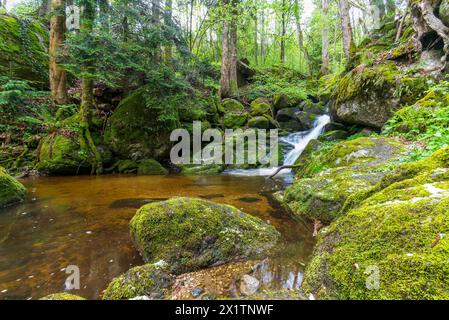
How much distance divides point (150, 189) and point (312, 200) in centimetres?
438

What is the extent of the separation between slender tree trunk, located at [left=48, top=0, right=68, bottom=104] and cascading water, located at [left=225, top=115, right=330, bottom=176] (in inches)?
310

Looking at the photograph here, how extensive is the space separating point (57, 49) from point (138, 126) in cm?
398

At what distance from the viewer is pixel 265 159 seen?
11.1m

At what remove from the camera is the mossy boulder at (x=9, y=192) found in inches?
208

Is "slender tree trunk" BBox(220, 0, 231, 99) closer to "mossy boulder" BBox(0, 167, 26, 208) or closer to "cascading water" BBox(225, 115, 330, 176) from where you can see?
"cascading water" BBox(225, 115, 330, 176)

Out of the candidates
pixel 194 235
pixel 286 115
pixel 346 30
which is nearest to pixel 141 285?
pixel 194 235

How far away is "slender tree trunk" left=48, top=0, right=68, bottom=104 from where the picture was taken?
31.2 ft

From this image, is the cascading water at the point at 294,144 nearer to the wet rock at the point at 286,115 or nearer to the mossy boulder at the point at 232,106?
the wet rock at the point at 286,115

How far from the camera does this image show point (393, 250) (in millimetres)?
1618

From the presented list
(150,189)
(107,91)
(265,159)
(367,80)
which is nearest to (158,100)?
(107,91)

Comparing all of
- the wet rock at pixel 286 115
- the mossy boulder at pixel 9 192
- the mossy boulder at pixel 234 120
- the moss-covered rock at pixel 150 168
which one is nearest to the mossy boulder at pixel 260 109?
the wet rock at pixel 286 115

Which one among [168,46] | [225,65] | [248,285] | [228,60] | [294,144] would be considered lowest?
[248,285]

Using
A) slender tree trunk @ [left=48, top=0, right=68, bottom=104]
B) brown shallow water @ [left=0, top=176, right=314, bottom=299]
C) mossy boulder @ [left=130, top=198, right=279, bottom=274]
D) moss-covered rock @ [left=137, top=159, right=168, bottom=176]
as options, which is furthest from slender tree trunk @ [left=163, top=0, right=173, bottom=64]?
mossy boulder @ [left=130, top=198, right=279, bottom=274]

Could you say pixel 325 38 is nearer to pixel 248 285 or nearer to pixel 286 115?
pixel 286 115
